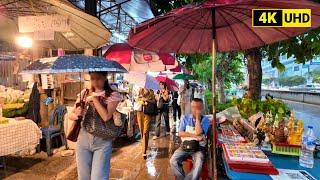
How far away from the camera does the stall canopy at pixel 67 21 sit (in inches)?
212

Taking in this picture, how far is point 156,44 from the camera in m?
3.80

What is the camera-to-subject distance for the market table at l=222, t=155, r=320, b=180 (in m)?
3.14

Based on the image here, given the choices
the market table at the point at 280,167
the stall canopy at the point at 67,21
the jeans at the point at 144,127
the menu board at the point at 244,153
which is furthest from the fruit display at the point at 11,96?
the market table at the point at 280,167

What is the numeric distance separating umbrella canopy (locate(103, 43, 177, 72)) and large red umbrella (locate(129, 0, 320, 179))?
9.14 feet

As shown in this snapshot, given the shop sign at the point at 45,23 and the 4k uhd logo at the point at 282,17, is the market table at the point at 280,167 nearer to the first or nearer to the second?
the 4k uhd logo at the point at 282,17

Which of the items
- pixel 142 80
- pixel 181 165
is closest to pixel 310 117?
pixel 142 80

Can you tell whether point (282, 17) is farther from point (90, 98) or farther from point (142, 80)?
point (142, 80)

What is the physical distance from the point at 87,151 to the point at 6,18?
494 cm

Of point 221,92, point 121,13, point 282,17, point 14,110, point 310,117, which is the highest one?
point 121,13

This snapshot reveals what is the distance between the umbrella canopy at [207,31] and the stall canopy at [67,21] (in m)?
2.26

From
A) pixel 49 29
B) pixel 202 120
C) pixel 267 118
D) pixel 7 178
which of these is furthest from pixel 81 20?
pixel 267 118

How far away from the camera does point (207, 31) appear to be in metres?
3.92

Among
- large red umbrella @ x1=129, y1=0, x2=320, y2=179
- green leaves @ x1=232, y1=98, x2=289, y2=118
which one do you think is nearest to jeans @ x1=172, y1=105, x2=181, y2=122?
green leaves @ x1=232, y1=98, x2=289, y2=118

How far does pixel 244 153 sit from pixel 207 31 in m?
1.66
